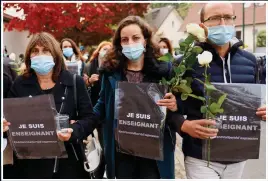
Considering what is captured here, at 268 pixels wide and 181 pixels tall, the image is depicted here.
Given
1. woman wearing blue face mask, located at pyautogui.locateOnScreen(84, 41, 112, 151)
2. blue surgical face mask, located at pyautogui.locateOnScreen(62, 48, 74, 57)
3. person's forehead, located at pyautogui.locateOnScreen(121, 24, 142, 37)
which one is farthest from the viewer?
blue surgical face mask, located at pyautogui.locateOnScreen(62, 48, 74, 57)

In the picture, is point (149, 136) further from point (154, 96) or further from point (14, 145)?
point (14, 145)

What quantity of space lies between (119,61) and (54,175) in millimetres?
992

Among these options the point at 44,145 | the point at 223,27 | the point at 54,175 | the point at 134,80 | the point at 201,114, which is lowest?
the point at 54,175

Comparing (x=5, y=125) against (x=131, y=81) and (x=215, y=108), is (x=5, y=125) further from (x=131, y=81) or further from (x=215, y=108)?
(x=215, y=108)

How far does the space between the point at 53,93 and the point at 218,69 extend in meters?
1.21

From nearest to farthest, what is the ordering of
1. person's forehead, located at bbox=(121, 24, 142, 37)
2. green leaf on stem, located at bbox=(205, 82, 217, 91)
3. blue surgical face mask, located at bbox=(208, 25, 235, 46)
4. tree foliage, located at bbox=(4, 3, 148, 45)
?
1. green leaf on stem, located at bbox=(205, 82, 217, 91)
2. blue surgical face mask, located at bbox=(208, 25, 235, 46)
3. person's forehead, located at bbox=(121, 24, 142, 37)
4. tree foliage, located at bbox=(4, 3, 148, 45)

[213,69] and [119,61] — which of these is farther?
[119,61]

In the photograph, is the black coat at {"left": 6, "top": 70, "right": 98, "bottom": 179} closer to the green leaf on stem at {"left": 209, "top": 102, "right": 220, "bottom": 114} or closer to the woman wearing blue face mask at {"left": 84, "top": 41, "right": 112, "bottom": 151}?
the green leaf on stem at {"left": 209, "top": 102, "right": 220, "bottom": 114}

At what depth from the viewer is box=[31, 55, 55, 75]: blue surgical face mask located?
303 centimetres

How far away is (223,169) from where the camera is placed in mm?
2859

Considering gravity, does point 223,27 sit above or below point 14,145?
above

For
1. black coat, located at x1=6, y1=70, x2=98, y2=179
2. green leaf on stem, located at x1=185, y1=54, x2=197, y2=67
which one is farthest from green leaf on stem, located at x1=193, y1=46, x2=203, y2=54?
black coat, located at x1=6, y1=70, x2=98, y2=179

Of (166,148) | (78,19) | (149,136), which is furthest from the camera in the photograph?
(78,19)

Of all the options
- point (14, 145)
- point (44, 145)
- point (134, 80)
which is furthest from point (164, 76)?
point (14, 145)
